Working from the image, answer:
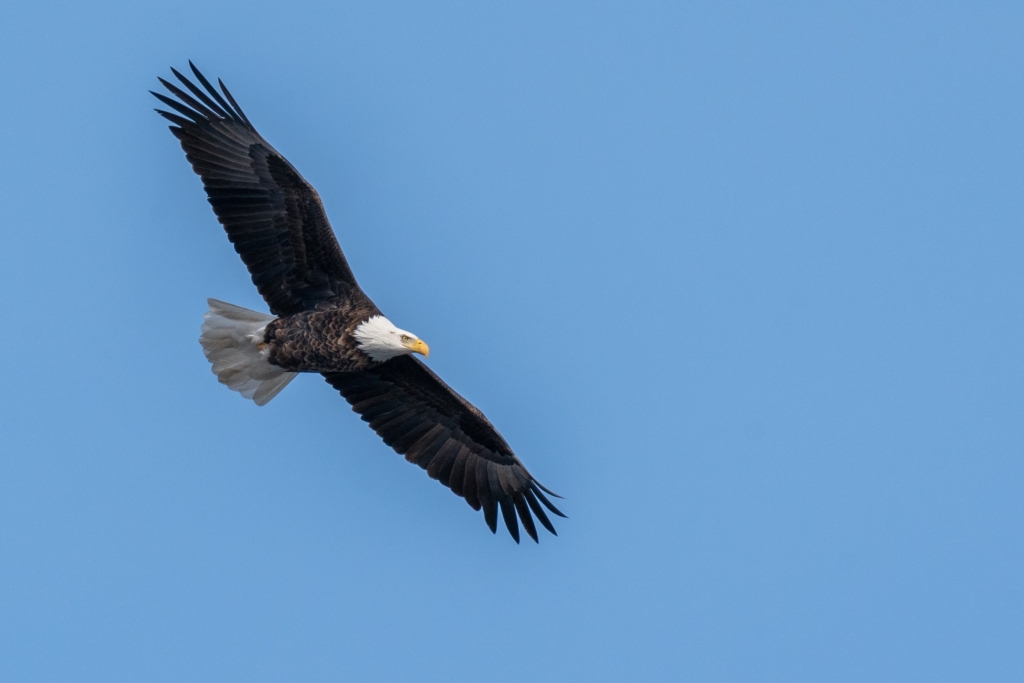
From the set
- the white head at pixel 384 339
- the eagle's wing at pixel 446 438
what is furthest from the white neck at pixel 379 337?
the eagle's wing at pixel 446 438

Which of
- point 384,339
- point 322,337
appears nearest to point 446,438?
point 384,339

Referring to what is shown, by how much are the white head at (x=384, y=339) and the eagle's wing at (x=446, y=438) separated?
840 millimetres

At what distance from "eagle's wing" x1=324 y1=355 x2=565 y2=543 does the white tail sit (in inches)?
23.5

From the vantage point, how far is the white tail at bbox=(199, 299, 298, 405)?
12.6m

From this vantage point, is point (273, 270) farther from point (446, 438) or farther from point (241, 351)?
point (446, 438)

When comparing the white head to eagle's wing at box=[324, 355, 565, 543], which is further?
eagle's wing at box=[324, 355, 565, 543]

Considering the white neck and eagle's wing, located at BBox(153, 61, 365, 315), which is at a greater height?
eagle's wing, located at BBox(153, 61, 365, 315)

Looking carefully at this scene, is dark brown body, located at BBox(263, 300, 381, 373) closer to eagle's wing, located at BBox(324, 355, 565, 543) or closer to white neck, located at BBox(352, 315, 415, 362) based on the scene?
white neck, located at BBox(352, 315, 415, 362)

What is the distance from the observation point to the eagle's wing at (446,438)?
43.4 feet

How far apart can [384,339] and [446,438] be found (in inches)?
65.3

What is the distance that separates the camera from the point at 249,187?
12188 millimetres

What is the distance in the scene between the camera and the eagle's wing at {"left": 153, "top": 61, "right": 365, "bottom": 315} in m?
12.2

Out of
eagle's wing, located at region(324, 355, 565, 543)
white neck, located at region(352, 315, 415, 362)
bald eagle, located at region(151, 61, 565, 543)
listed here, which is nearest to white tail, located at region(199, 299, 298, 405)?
bald eagle, located at region(151, 61, 565, 543)

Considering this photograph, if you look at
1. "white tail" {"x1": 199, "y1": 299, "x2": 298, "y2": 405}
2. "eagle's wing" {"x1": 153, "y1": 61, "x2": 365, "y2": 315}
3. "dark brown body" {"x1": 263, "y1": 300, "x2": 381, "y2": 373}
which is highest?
"eagle's wing" {"x1": 153, "y1": 61, "x2": 365, "y2": 315}
